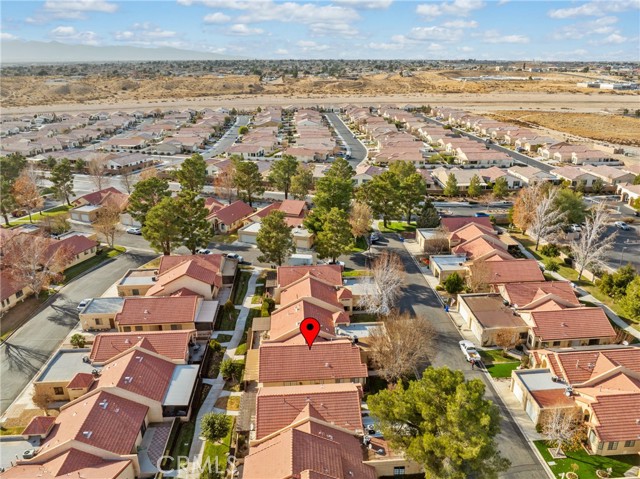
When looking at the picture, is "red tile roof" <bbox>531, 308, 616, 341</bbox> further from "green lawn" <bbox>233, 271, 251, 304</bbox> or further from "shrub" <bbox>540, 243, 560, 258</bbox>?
"green lawn" <bbox>233, 271, 251, 304</bbox>

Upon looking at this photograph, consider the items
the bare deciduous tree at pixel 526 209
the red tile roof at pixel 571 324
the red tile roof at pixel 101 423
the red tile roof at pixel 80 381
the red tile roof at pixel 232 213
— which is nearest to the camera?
the red tile roof at pixel 101 423

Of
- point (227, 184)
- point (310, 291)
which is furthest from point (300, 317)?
point (227, 184)

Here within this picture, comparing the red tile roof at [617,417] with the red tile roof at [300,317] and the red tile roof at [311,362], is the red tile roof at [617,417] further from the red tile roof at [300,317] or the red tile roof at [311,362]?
the red tile roof at [300,317]

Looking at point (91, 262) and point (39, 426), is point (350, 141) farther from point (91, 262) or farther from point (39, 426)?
point (39, 426)

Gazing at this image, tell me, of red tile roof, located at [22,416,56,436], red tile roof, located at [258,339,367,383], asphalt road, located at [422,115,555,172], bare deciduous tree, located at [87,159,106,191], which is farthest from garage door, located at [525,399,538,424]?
asphalt road, located at [422,115,555,172]

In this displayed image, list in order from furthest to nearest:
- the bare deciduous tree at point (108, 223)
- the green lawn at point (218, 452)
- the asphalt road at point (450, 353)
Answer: the bare deciduous tree at point (108, 223) → the green lawn at point (218, 452) → the asphalt road at point (450, 353)

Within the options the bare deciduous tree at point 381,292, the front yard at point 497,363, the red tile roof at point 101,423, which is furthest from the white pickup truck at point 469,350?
the red tile roof at point 101,423
